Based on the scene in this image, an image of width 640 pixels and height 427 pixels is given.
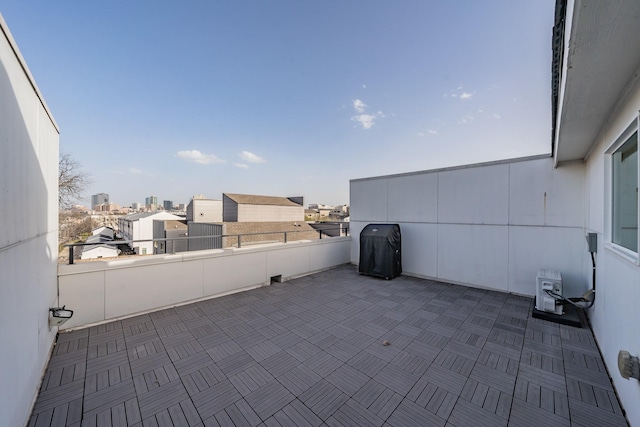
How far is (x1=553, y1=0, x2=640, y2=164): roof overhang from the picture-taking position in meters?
0.98

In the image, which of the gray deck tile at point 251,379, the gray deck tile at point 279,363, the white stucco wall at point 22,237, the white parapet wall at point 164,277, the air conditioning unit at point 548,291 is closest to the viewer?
the white stucco wall at point 22,237

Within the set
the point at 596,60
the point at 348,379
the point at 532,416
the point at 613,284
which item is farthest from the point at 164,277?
the point at 613,284

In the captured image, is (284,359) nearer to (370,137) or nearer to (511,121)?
(511,121)

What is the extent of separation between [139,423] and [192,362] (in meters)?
0.70

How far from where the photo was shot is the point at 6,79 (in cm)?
132

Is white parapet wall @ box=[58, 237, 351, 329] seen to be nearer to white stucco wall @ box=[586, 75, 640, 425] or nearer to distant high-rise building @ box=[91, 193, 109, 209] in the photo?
white stucco wall @ box=[586, 75, 640, 425]

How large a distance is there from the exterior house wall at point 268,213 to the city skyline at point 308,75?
1169 centimetres

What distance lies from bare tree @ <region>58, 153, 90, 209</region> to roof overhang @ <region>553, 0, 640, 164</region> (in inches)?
723

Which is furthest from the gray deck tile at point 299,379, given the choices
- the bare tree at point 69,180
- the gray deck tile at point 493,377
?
the bare tree at point 69,180

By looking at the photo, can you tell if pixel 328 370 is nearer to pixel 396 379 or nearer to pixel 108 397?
pixel 396 379

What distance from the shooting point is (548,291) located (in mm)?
3307

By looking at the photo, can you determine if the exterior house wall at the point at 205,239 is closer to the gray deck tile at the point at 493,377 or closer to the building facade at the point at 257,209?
the building facade at the point at 257,209

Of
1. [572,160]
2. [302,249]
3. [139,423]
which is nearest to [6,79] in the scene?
[139,423]

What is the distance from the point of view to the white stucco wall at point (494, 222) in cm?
375
